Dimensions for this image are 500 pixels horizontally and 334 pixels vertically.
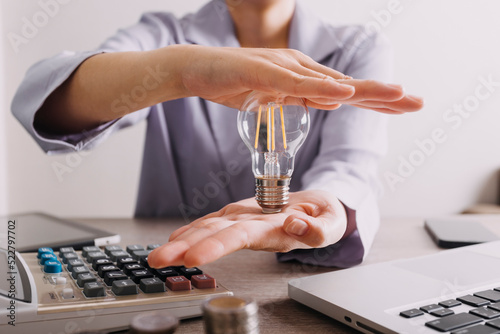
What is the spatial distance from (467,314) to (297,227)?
0.49 ft

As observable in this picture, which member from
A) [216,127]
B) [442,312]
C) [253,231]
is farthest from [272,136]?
[216,127]

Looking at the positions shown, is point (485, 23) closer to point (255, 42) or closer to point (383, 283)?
point (255, 42)

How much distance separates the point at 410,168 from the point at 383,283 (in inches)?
82.1

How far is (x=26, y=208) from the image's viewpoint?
232 cm

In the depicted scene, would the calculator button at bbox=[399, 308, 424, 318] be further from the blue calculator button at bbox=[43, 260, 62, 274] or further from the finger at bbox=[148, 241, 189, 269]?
the blue calculator button at bbox=[43, 260, 62, 274]

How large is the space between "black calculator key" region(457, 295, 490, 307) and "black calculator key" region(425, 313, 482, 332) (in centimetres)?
3

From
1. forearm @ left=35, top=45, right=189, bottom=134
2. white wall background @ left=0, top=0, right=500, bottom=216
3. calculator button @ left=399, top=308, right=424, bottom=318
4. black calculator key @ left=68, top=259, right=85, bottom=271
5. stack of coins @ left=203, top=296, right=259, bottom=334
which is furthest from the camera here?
white wall background @ left=0, top=0, right=500, bottom=216

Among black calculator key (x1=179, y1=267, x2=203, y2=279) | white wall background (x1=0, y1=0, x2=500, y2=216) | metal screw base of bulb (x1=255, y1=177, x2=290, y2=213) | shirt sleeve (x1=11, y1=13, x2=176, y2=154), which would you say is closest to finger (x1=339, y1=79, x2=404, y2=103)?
metal screw base of bulb (x1=255, y1=177, x2=290, y2=213)

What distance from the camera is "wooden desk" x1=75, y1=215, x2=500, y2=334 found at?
0.43 m

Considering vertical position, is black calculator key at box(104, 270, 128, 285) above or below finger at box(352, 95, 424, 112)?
below

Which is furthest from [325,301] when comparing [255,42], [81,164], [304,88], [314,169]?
[81,164]

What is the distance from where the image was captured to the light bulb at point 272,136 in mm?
551

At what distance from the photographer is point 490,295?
423 millimetres

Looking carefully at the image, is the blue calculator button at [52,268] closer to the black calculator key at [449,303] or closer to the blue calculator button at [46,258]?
the blue calculator button at [46,258]
